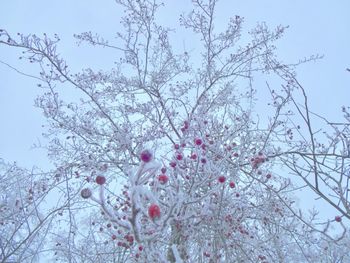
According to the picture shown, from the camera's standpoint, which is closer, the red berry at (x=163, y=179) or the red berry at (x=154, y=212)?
the red berry at (x=154, y=212)

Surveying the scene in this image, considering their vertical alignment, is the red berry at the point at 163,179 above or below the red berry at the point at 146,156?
above

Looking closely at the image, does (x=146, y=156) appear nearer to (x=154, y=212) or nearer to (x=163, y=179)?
(x=154, y=212)

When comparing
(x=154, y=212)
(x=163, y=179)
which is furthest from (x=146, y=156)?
(x=163, y=179)

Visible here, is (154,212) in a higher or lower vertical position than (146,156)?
lower

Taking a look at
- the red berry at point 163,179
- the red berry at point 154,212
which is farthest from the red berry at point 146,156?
the red berry at point 163,179

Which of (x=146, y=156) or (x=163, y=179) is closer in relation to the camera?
(x=146, y=156)

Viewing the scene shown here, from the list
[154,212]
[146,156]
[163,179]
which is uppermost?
[163,179]

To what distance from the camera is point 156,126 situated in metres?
5.39

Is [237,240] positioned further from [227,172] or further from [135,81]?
[135,81]

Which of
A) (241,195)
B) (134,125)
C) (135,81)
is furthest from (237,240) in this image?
(135,81)

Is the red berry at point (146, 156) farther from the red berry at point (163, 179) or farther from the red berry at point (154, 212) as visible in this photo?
the red berry at point (163, 179)

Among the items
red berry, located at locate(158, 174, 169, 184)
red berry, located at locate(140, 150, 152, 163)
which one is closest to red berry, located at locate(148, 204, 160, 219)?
red berry, located at locate(140, 150, 152, 163)

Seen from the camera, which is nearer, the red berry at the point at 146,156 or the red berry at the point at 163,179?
the red berry at the point at 146,156

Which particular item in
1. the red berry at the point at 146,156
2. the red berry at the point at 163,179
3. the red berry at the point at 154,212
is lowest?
the red berry at the point at 154,212
